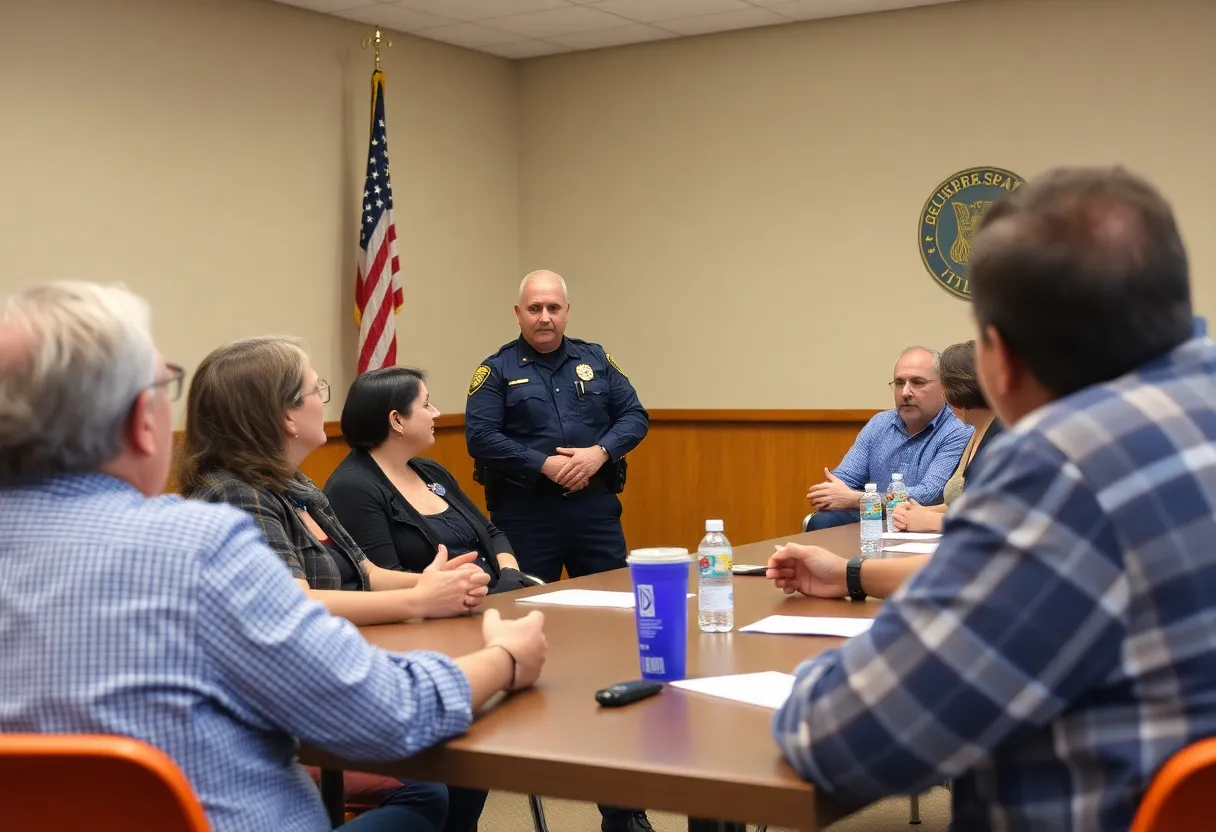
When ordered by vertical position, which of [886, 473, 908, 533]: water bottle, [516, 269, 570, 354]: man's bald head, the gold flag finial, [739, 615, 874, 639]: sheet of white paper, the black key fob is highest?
the gold flag finial

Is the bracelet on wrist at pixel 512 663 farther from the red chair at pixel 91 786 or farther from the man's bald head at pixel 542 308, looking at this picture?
the man's bald head at pixel 542 308

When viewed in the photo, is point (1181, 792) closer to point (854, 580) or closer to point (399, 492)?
point (854, 580)

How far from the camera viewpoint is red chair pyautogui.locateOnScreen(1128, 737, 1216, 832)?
1.17 meters

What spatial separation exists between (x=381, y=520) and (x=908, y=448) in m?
2.21

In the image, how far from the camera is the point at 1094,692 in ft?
4.05

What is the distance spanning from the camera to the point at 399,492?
143 inches

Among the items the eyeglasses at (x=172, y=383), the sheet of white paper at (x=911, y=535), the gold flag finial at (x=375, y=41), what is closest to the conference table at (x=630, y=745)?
the eyeglasses at (x=172, y=383)

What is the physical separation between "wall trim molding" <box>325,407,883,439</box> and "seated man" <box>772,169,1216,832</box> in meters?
5.41

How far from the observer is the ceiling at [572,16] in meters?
6.38

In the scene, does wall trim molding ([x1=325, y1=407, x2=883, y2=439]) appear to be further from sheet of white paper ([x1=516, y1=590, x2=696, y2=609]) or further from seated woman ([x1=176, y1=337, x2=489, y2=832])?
sheet of white paper ([x1=516, y1=590, x2=696, y2=609])

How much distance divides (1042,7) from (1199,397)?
5.57m

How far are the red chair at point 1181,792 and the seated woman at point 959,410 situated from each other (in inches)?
110

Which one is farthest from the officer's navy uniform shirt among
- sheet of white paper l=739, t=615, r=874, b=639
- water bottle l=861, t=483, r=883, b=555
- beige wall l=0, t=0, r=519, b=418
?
sheet of white paper l=739, t=615, r=874, b=639

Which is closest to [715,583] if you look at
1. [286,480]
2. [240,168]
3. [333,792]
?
[333,792]
